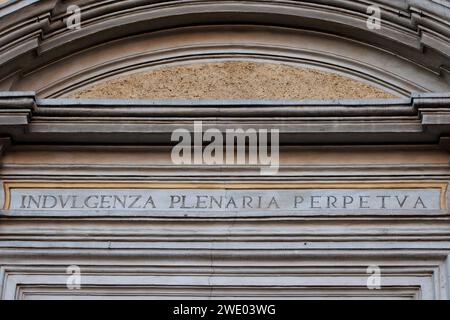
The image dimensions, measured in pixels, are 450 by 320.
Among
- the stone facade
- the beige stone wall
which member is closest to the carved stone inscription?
the stone facade

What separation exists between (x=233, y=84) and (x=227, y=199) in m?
0.84

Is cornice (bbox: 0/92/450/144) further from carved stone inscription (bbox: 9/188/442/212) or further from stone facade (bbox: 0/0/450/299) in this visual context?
carved stone inscription (bbox: 9/188/442/212)

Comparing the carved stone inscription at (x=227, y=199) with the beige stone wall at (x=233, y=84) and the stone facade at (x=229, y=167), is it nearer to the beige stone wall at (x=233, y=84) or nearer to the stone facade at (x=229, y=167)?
the stone facade at (x=229, y=167)

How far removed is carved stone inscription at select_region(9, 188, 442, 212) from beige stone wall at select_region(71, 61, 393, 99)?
68 cm

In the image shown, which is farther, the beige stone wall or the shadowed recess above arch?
the beige stone wall

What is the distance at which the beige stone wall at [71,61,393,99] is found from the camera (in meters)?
8.65

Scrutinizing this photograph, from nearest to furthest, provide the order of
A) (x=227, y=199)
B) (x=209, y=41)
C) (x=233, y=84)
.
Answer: (x=227, y=199), (x=233, y=84), (x=209, y=41)

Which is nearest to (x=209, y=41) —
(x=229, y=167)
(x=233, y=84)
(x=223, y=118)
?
(x=233, y=84)

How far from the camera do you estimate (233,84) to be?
870 cm

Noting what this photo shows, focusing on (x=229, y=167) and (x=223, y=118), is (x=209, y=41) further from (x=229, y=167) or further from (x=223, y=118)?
(x=229, y=167)

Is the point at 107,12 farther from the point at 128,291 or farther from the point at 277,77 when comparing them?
the point at 128,291

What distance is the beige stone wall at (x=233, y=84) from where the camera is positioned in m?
8.65
